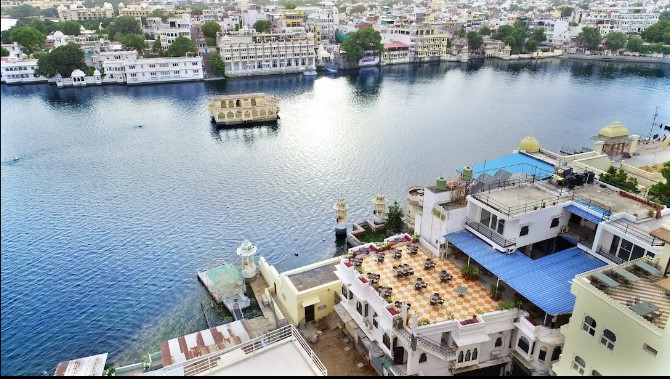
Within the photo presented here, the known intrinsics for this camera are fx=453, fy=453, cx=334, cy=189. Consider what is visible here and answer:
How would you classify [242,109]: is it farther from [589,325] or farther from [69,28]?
[69,28]

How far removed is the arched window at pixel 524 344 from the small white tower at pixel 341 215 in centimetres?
2396

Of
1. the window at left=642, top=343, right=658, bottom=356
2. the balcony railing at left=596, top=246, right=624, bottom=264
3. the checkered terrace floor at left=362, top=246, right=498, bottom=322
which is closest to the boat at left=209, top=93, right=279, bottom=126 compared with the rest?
the checkered terrace floor at left=362, top=246, right=498, bottom=322

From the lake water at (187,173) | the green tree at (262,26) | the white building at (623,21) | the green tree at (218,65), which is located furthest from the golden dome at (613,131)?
the white building at (623,21)

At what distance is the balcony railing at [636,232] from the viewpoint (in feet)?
78.3

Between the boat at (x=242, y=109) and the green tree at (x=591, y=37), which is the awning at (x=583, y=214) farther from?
the green tree at (x=591, y=37)

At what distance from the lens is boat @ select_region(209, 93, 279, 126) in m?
83.8

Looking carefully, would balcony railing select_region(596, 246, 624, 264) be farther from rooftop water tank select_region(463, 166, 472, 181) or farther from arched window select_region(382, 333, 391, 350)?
arched window select_region(382, 333, 391, 350)

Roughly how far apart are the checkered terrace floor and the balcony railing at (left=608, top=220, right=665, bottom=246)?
8.18 meters

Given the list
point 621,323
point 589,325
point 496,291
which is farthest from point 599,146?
point 621,323

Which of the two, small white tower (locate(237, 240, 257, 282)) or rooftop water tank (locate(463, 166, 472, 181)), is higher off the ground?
rooftop water tank (locate(463, 166, 472, 181))

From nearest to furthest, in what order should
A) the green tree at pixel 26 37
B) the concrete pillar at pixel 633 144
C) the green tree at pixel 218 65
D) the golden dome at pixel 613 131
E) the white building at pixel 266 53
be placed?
the golden dome at pixel 613 131 → the concrete pillar at pixel 633 144 → the green tree at pixel 218 65 → the white building at pixel 266 53 → the green tree at pixel 26 37

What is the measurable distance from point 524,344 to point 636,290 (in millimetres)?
6411

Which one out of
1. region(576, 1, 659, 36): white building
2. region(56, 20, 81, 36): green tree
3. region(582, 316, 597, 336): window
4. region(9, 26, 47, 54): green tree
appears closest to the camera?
region(582, 316, 597, 336): window

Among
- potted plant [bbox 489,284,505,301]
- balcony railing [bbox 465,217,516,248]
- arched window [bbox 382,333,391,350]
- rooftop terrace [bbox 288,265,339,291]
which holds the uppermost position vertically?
balcony railing [bbox 465,217,516,248]
